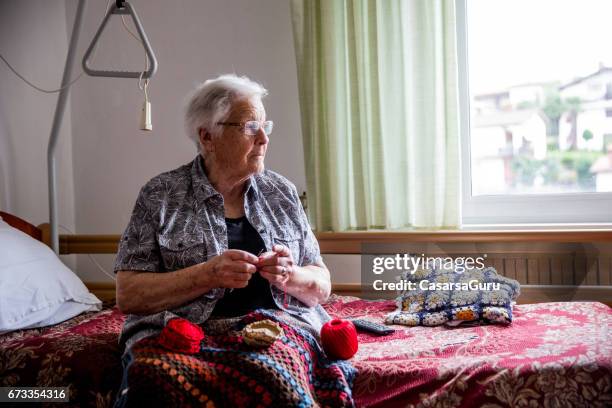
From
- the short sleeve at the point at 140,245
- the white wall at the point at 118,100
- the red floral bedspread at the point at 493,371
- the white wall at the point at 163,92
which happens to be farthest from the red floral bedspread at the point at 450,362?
the white wall at the point at 163,92

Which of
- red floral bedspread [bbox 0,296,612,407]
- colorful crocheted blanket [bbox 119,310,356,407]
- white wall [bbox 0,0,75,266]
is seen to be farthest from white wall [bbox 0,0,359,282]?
colorful crocheted blanket [bbox 119,310,356,407]

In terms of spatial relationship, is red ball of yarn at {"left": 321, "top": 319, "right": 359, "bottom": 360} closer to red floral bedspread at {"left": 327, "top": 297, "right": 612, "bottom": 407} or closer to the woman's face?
red floral bedspread at {"left": 327, "top": 297, "right": 612, "bottom": 407}

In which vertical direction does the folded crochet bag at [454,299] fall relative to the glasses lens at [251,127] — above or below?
below

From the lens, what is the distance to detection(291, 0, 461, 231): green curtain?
2.24 metres

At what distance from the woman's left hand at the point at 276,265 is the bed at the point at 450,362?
268 millimetres

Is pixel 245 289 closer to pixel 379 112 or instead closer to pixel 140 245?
pixel 140 245

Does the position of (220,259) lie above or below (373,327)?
above

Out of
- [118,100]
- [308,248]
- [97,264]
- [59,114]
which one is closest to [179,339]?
[308,248]

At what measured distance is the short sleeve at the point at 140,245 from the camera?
4.76 ft

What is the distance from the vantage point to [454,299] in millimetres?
1780

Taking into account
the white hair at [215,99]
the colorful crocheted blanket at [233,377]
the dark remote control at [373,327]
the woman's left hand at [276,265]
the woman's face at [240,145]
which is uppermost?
the white hair at [215,99]

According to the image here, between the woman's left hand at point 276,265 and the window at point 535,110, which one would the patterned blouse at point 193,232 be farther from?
the window at point 535,110

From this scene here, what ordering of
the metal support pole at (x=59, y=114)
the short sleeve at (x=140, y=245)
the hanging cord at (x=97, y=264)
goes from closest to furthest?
the short sleeve at (x=140, y=245) → the metal support pole at (x=59, y=114) → the hanging cord at (x=97, y=264)

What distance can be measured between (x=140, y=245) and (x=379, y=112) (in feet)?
3.88
